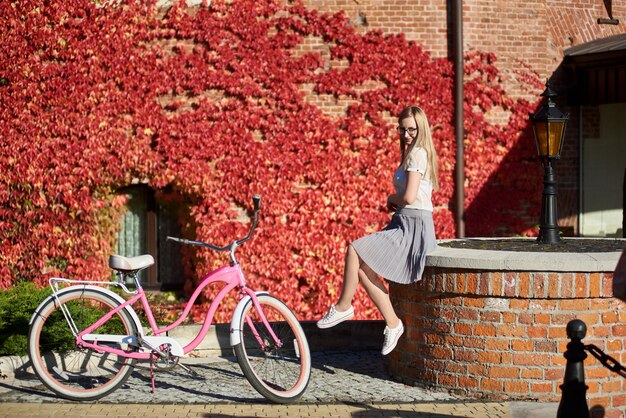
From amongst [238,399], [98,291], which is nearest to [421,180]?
[238,399]

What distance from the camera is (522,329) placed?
5930mm

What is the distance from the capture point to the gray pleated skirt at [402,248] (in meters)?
6.31

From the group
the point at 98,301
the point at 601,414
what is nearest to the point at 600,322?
the point at 601,414

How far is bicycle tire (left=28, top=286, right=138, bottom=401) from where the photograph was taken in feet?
19.9

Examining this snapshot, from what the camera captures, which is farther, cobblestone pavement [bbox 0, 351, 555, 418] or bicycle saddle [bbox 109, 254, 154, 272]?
bicycle saddle [bbox 109, 254, 154, 272]

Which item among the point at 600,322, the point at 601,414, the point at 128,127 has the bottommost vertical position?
the point at 601,414

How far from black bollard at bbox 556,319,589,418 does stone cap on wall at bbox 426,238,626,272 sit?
135 centimetres

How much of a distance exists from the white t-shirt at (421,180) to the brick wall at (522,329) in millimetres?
474

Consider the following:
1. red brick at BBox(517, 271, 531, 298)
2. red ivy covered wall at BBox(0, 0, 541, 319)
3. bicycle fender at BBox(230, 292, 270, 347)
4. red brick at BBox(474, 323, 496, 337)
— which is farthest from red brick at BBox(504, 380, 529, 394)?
red ivy covered wall at BBox(0, 0, 541, 319)

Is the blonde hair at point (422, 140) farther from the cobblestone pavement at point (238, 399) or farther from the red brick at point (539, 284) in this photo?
the cobblestone pavement at point (238, 399)

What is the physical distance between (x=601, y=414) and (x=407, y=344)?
1.41 metres

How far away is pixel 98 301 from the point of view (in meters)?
6.17

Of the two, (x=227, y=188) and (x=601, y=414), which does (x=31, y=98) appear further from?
(x=601, y=414)

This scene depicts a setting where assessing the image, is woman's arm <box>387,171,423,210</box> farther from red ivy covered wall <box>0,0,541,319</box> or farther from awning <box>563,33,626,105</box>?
awning <box>563,33,626,105</box>
